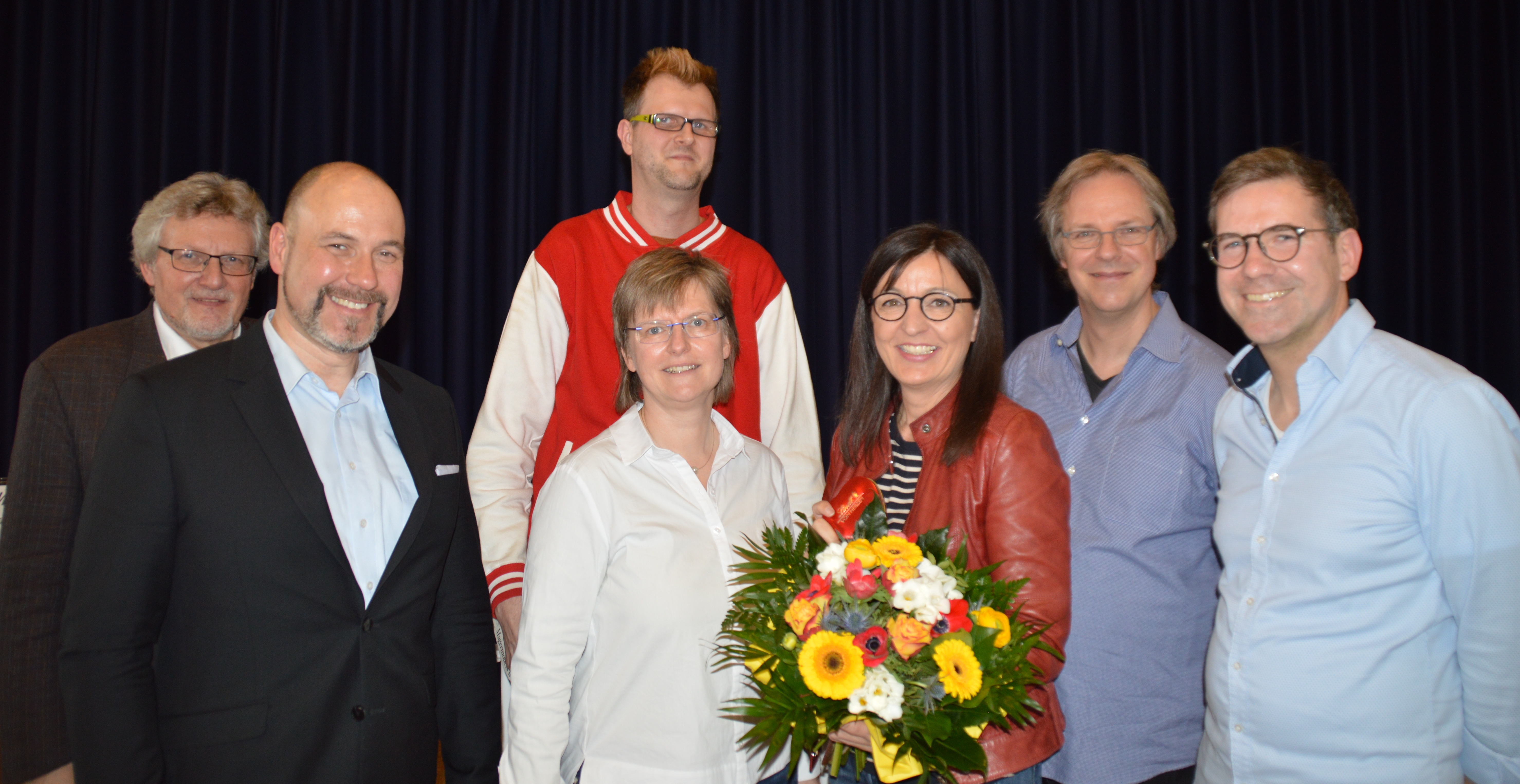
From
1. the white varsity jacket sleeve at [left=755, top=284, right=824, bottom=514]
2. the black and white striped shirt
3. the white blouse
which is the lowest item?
the white blouse

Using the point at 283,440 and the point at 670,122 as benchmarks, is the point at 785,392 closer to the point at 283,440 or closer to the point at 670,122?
the point at 670,122

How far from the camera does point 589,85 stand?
4055 millimetres

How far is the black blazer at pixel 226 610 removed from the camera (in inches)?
61.9

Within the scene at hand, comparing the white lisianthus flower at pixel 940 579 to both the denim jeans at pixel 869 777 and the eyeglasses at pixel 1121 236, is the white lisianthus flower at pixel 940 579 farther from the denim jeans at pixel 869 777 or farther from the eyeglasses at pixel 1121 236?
the eyeglasses at pixel 1121 236

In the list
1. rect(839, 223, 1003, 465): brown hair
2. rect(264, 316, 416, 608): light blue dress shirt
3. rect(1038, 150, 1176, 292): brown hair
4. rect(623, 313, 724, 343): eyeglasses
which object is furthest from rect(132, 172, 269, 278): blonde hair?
rect(1038, 150, 1176, 292): brown hair

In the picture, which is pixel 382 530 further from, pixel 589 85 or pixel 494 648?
pixel 589 85

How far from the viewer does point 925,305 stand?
1932mm

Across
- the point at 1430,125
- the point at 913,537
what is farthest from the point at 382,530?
the point at 1430,125

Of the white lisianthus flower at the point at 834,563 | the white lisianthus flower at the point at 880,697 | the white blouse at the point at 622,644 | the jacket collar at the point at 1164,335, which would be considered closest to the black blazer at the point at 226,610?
the white blouse at the point at 622,644

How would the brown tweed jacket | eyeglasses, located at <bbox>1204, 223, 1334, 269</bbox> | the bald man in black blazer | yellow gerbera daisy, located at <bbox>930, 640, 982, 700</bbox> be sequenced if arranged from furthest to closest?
the brown tweed jacket, eyeglasses, located at <bbox>1204, 223, 1334, 269</bbox>, the bald man in black blazer, yellow gerbera daisy, located at <bbox>930, 640, 982, 700</bbox>

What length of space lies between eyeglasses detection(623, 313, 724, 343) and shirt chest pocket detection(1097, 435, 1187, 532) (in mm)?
1057

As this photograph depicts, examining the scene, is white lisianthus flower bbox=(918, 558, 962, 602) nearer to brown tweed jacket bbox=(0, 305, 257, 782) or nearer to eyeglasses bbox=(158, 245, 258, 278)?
brown tweed jacket bbox=(0, 305, 257, 782)

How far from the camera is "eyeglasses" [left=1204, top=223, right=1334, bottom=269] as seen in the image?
5.86 ft

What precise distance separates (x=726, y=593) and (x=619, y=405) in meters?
0.60
